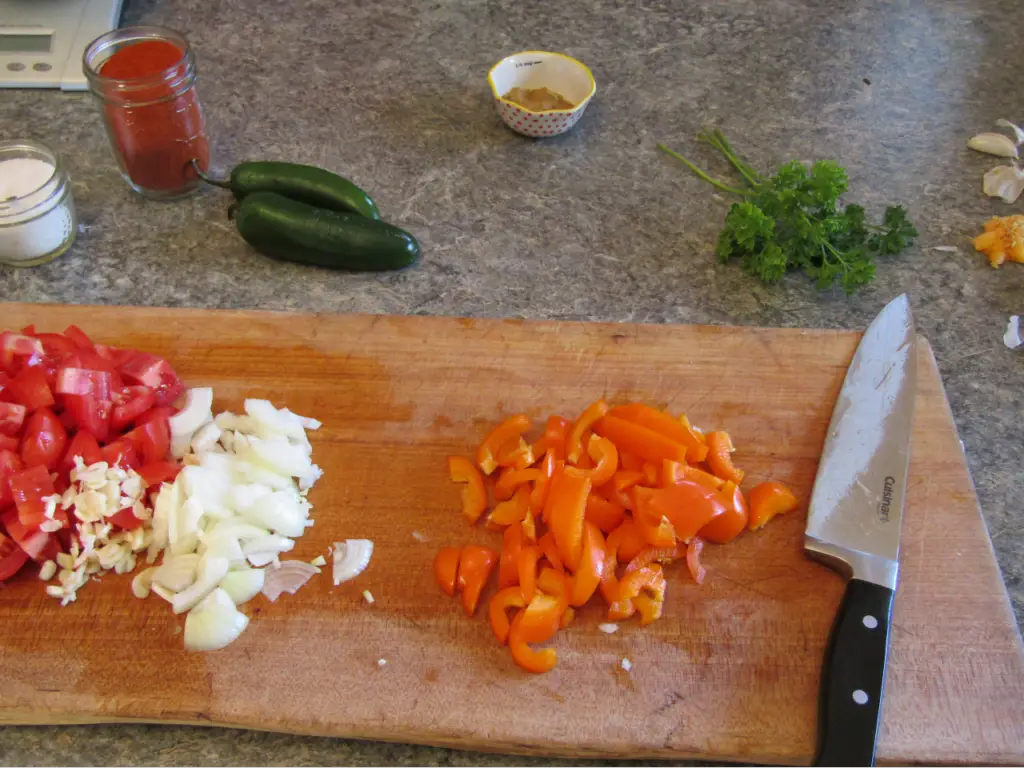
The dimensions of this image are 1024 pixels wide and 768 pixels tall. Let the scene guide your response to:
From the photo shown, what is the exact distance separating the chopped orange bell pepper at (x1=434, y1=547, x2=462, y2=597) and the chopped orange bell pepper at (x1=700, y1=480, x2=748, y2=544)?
0.48m

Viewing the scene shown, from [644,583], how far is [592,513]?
0.54 ft

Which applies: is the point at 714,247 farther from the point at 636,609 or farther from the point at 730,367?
the point at 636,609

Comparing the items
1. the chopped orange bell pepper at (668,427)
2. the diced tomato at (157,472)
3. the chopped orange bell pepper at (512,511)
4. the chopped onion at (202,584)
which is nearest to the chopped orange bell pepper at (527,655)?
the chopped orange bell pepper at (512,511)

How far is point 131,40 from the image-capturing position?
8.04ft

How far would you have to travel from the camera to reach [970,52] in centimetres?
315

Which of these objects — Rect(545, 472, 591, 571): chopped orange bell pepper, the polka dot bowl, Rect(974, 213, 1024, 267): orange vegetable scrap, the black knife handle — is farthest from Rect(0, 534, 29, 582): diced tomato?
Rect(974, 213, 1024, 267): orange vegetable scrap

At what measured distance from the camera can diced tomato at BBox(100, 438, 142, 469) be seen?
171cm

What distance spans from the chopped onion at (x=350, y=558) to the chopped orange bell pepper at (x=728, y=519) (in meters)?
0.66

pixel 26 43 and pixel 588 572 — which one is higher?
pixel 26 43

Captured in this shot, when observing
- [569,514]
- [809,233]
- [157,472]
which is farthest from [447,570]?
[809,233]

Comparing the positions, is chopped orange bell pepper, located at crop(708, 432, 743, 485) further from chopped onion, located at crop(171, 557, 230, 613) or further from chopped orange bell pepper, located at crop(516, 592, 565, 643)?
chopped onion, located at crop(171, 557, 230, 613)

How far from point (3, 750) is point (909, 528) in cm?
175

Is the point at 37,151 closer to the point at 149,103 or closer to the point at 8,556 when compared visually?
the point at 149,103

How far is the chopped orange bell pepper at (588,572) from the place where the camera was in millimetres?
1617
